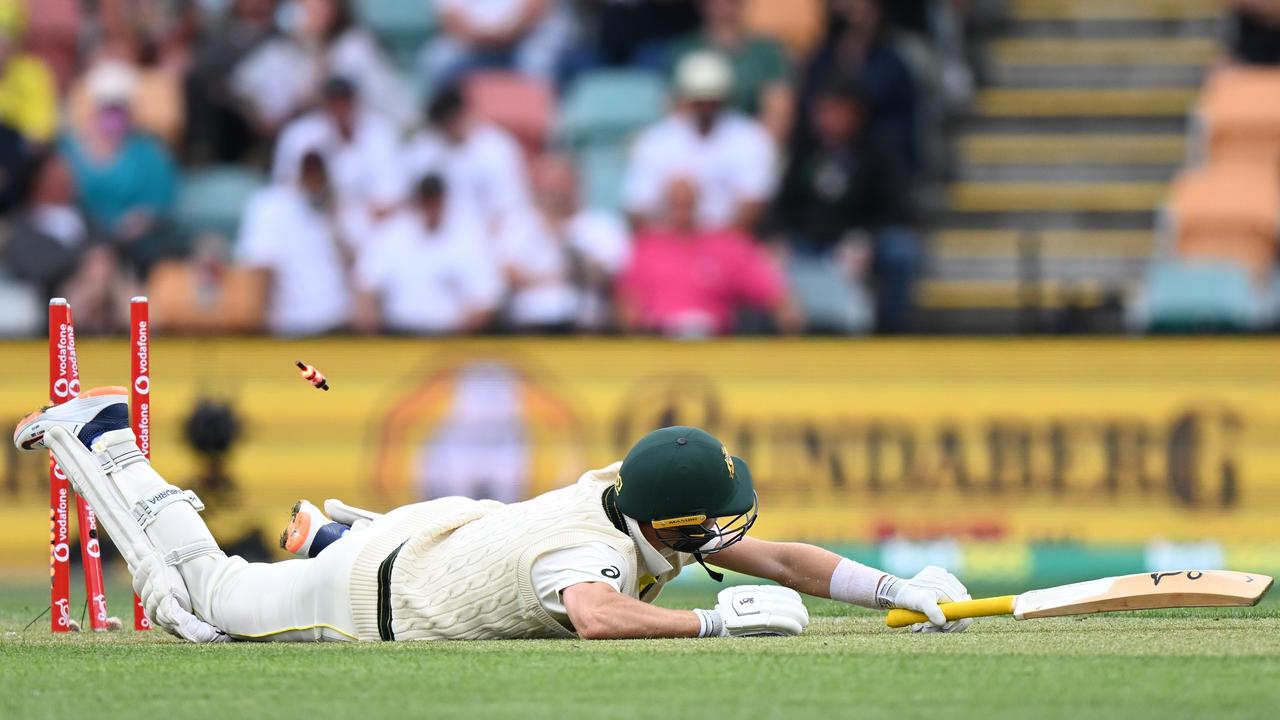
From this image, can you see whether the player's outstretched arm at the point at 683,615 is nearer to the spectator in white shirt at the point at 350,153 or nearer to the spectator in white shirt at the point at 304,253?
the spectator in white shirt at the point at 304,253

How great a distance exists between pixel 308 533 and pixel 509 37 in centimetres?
900

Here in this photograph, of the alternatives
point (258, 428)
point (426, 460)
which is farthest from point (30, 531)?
point (426, 460)

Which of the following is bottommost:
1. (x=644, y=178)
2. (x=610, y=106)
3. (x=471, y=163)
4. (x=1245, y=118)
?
(x=644, y=178)

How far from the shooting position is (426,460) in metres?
13.5

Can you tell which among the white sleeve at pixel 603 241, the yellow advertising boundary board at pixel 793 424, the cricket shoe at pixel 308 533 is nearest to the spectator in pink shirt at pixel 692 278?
the white sleeve at pixel 603 241

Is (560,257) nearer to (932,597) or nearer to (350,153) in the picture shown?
(350,153)

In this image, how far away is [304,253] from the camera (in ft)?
48.7

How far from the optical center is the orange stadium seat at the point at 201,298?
1452 centimetres

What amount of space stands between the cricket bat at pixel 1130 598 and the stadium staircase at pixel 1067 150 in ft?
21.4

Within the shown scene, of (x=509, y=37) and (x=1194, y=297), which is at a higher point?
(x=509, y=37)

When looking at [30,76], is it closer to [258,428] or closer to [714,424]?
[258,428]

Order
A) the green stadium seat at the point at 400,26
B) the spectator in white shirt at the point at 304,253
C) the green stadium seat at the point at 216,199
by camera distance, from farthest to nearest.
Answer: the green stadium seat at the point at 400,26 < the green stadium seat at the point at 216,199 < the spectator in white shirt at the point at 304,253

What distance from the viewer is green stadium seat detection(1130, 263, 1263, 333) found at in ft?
43.9

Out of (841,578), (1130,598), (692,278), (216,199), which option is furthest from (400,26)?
(1130,598)
